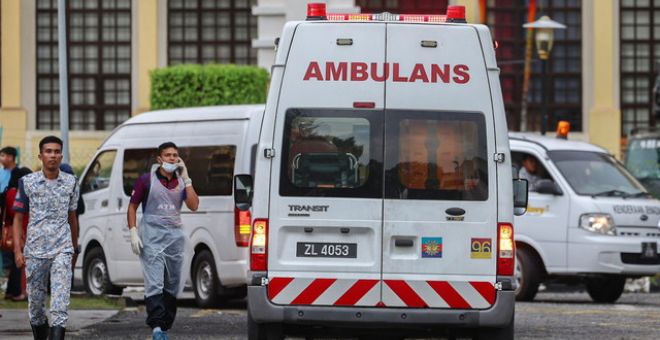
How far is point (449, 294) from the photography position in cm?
1292

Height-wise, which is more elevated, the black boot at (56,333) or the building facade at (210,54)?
the building facade at (210,54)

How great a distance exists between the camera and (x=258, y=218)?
42.6ft

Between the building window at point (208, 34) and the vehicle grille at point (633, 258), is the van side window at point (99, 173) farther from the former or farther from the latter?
the building window at point (208, 34)

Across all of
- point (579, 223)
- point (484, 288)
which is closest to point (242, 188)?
point (484, 288)

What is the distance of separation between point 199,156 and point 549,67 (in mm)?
23730

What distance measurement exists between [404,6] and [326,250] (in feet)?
104

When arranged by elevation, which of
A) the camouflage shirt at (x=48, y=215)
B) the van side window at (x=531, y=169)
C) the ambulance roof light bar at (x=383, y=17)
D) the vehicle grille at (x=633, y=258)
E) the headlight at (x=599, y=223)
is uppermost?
the ambulance roof light bar at (x=383, y=17)

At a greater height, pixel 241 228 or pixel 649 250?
pixel 241 228

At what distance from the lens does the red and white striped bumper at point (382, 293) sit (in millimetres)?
Result: 12906

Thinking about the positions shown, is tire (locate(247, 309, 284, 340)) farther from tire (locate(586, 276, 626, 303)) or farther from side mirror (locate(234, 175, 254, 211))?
tire (locate(586, 276, 626, 303))

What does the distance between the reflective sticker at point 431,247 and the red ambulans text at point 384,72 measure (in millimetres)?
1149

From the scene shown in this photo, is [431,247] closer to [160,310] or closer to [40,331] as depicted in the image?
[160,310]

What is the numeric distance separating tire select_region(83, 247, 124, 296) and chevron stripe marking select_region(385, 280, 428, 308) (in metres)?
10.00

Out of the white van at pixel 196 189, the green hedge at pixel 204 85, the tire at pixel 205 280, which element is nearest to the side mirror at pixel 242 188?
the white van at pixel 196 189
